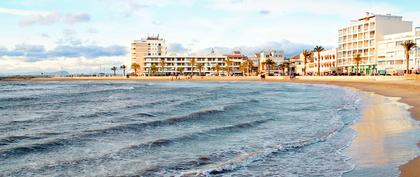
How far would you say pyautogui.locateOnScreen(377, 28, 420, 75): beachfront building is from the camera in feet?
294

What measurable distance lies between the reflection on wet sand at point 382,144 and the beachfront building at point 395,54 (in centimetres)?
7633

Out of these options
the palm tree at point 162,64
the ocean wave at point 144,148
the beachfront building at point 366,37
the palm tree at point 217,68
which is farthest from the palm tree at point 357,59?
the ocean wave at point 144,148

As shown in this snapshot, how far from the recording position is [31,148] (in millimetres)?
12922

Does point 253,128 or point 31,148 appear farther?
point 253,128

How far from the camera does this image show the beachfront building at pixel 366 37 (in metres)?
107

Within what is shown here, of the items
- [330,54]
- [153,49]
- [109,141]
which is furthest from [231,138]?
[153,49]

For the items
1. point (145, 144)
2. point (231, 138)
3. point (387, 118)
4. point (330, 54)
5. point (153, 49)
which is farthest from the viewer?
point (153, 49)

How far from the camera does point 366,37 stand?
363ft

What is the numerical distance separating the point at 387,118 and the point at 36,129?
1544cm

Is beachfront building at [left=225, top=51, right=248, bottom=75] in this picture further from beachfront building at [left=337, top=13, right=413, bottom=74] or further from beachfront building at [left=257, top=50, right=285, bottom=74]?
beachfront building at [left=337, top=13, right=413, bottom=74]

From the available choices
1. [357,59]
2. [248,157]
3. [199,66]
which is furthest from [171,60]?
[248,157]

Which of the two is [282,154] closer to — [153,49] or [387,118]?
[387,118]

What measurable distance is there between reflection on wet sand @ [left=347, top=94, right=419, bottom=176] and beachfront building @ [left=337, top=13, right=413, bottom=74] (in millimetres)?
90801

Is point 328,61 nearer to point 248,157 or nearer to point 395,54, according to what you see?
point 395,54
